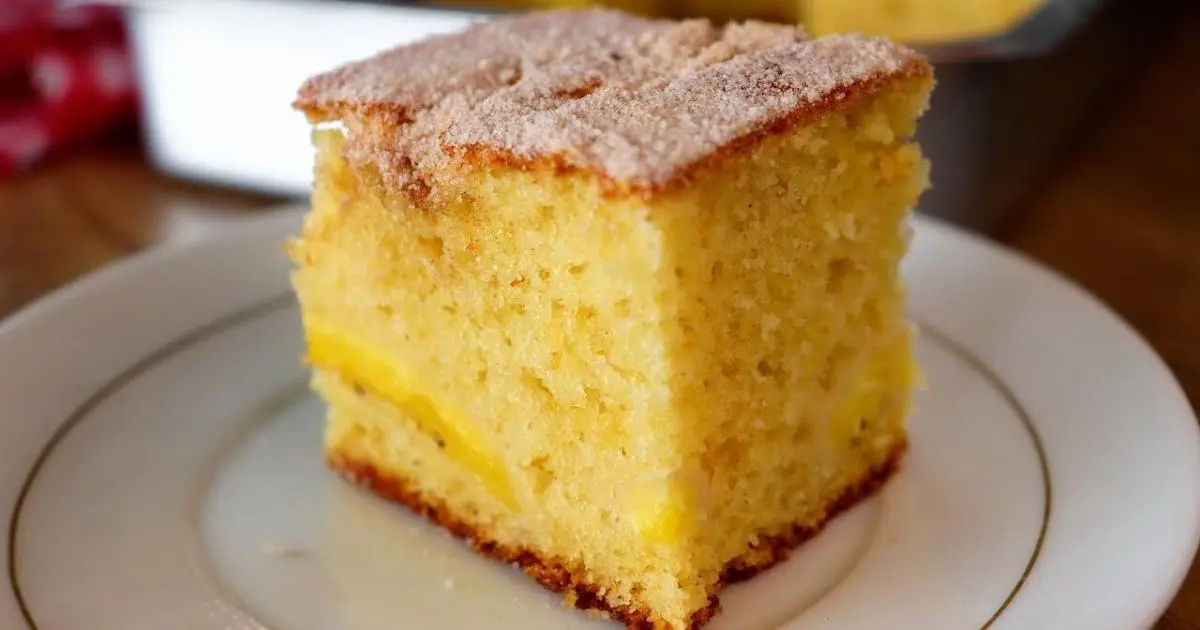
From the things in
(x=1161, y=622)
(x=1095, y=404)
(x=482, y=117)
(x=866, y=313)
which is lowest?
(x=1161, y=622)

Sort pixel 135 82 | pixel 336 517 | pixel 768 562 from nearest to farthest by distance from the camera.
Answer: pixel 768 562 < pixel 336 517 < pixel 135 82

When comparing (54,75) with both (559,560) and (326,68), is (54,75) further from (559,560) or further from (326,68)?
(559,560)

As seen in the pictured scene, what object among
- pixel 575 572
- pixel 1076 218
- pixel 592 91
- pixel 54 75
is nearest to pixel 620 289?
pixel 592 91

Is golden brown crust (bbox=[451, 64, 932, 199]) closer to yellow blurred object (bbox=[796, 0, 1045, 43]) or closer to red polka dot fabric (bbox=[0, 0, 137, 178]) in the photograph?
yellow blurred object (bbox=[796, 0, 1045, 43])

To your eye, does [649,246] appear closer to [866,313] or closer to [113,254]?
[866,313]

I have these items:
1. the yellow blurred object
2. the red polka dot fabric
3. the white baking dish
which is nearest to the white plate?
the white baking dish

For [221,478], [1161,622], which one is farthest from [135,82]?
[1161,622]
